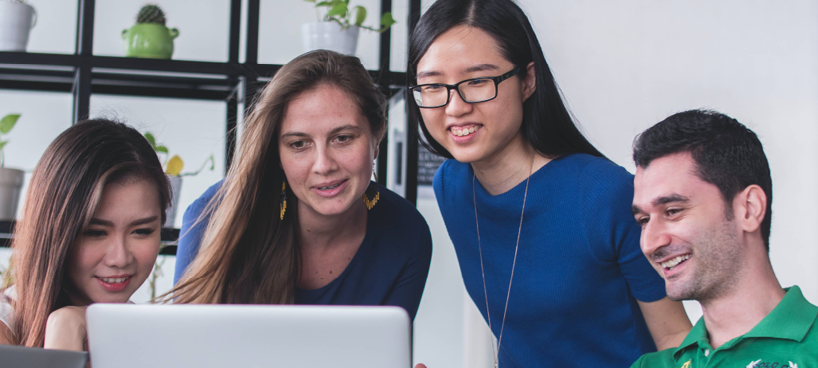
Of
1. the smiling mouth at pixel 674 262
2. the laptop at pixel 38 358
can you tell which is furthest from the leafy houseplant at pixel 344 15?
the laptop at pixel 38 358

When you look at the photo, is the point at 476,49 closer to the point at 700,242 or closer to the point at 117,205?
the point at 700,242

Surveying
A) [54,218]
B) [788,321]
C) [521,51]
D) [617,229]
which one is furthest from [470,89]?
[54,218]

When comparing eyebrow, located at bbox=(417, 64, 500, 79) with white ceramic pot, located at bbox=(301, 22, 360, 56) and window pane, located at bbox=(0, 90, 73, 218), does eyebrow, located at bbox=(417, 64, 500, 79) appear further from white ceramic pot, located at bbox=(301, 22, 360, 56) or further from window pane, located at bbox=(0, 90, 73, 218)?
window pane, located at bbox=(0, 90, 73, 218)

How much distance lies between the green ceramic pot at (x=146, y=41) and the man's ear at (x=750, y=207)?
166 centimetres

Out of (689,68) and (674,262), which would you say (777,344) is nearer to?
(674,262)

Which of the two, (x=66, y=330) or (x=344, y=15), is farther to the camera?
(x=344, y=15)

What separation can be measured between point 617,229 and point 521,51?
0.40 metres

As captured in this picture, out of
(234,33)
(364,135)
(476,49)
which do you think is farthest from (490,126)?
(234,33)

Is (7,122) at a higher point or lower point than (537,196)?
higher

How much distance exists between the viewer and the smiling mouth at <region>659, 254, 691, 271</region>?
103 cm

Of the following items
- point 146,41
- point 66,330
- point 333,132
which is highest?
point 146,41

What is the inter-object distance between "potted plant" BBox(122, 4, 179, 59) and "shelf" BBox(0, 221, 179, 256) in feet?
1.77

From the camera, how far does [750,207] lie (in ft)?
3.30

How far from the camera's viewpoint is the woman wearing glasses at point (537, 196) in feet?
4.00
